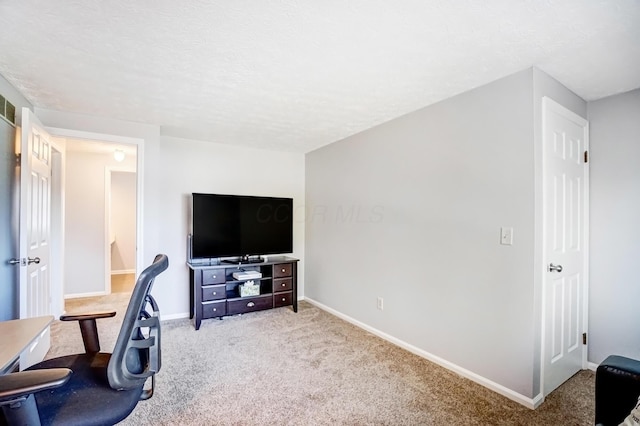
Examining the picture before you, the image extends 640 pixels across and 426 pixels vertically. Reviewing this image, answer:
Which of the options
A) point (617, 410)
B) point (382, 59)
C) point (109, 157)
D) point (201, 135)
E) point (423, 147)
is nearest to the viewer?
point (617, 410)

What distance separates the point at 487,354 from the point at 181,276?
344 cm

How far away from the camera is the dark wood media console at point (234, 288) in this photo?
3531 millimetres

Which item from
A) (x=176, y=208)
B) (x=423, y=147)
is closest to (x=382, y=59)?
(x=423, y=147)

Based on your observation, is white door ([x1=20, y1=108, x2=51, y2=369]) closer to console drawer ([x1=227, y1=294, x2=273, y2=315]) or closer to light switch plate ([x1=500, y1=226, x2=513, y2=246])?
console drawer ([x1=227, y1=294, x2=273, y2=315])

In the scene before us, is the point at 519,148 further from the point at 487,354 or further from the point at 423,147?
the point at 487,354

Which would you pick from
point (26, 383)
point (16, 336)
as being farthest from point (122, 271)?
point (26, 383)

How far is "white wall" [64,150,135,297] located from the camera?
4980mm

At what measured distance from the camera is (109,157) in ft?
17.1

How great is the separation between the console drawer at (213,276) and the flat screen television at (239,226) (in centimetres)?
22

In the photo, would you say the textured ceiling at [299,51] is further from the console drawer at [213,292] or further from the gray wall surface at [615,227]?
the console drawer at [213,292]

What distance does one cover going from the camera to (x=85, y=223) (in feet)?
16.7

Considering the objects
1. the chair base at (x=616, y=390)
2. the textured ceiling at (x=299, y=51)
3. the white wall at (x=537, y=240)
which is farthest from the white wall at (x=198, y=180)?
the chair base at (x=616, y=390)

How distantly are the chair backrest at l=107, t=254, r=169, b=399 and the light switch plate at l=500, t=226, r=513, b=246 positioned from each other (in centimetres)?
222

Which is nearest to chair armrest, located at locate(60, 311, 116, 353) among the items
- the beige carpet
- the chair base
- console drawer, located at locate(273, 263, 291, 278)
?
the beige carpet
